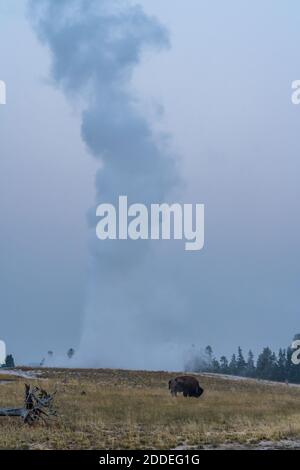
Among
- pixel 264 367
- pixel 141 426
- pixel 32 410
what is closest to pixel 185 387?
pixel 141 426

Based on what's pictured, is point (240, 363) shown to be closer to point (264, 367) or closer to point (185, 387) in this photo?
point (264, 367)

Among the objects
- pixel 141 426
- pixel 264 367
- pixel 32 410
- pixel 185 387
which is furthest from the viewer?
pixel 264 367

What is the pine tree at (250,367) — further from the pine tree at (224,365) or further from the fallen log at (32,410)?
the fallen log at (32,410)

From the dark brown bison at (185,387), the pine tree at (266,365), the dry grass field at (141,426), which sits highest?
the pine tree at (266,365)

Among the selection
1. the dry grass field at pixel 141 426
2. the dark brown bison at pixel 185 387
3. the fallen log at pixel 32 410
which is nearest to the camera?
the dry grass field at pixel 141 426

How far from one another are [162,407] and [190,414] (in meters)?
3.25

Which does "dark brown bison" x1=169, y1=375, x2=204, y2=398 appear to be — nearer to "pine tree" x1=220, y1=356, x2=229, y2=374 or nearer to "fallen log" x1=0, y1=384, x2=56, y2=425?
"fallen log" x1=0, y1=384, x2=56, y2=425

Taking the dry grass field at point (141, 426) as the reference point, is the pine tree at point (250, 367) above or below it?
above

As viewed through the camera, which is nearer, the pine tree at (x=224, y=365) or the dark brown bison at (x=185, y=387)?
the dark brown bison at (x=185, y=387)

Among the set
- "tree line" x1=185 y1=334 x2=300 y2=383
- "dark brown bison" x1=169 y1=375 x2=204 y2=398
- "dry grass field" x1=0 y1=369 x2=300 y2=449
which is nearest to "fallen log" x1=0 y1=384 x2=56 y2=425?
"dry grass field" x1=0 y1=369 x2=300 y2=449

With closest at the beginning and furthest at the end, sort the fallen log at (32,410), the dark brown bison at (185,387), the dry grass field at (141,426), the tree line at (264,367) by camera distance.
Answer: the dry grass field at (141,426) < the fallen log at (32,410) < the dark brown bison at (185,387) < the tree line at (264,367)

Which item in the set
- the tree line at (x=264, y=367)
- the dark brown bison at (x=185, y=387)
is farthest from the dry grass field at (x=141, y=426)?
the tree line at (x=264, y=367)
